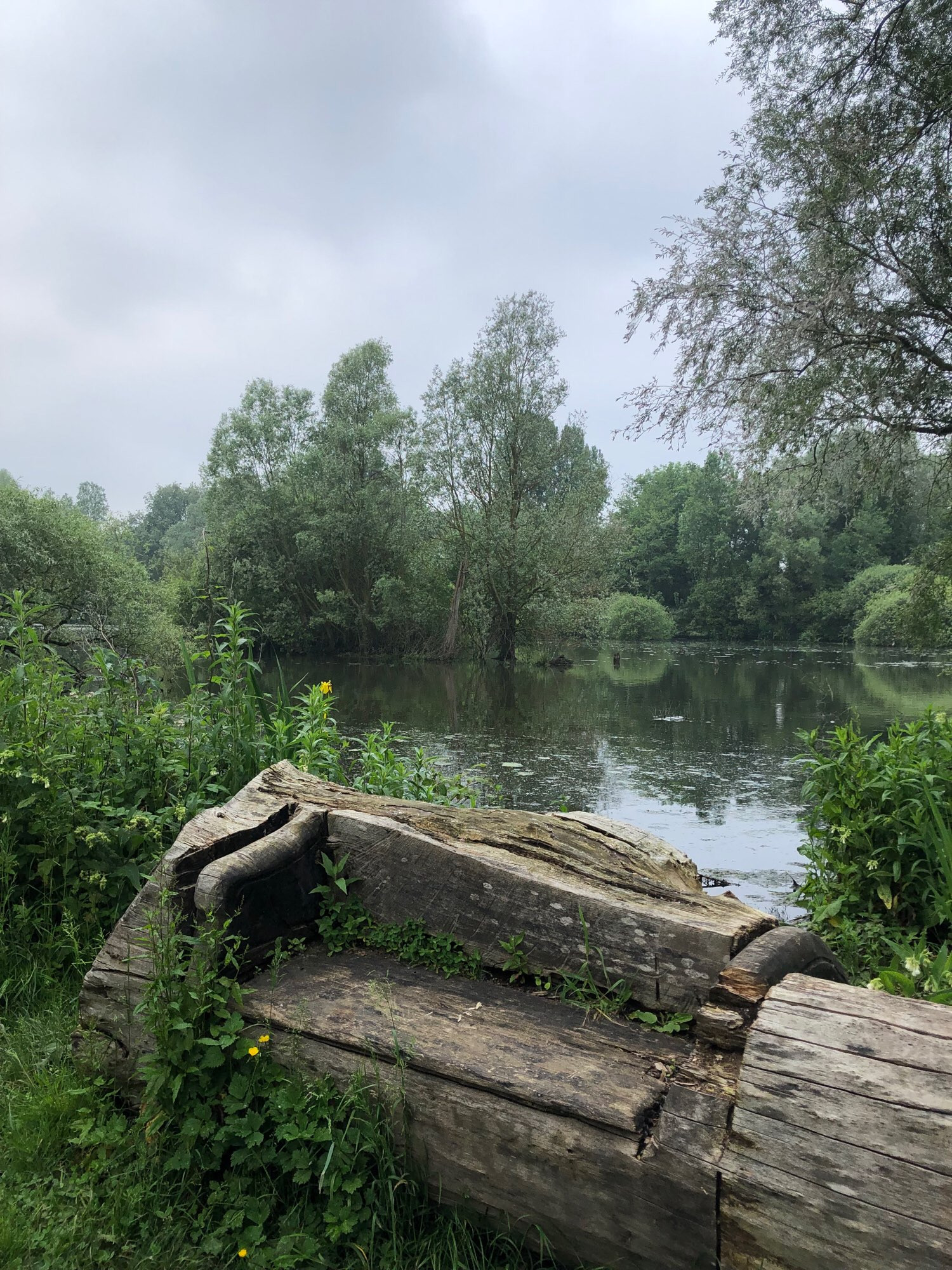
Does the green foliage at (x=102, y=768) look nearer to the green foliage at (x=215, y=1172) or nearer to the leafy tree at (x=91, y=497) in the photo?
the green foliage at (x=215, y=1172)

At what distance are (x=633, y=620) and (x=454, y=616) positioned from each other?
2441 centimetres

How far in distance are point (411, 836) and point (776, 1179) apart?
1237 mm

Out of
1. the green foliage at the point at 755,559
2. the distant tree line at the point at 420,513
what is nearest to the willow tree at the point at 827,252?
the green foliage at the point at 755,559

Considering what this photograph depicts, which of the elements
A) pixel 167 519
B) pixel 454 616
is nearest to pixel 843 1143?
pixel 454 616

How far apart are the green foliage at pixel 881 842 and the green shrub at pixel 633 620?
49535 mm

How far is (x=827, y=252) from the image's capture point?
12.8 meters

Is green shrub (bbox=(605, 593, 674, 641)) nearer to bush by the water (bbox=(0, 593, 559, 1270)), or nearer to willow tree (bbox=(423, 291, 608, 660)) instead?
willow tree (bbox=(423, 291, 608, 660))

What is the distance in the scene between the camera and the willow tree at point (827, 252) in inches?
485

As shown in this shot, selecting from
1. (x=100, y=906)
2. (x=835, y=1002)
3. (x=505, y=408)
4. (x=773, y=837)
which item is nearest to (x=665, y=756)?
(x=773, y=837)

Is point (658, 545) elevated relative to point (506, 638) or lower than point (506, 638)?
elevated

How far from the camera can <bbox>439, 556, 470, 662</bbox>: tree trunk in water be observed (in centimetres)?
3322

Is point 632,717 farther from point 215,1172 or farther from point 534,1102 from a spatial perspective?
point 534,1102

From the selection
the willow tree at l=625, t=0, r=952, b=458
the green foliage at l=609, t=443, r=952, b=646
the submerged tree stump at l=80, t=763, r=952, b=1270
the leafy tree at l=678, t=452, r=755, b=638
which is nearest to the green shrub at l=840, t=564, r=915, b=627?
the green foliage at l=609, t=443, r=952, b=646

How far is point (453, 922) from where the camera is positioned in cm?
225
